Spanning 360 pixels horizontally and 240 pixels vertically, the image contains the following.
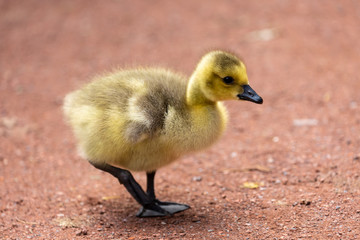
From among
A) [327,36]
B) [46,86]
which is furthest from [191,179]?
[327,36]

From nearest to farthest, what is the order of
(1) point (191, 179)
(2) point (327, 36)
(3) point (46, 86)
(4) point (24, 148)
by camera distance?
(1) point (191, 179), (4) point (24, 148), (3) point (46, 86), (2) point (327, 36)

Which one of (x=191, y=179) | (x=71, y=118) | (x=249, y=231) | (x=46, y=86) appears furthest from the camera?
(x=46, y=86)

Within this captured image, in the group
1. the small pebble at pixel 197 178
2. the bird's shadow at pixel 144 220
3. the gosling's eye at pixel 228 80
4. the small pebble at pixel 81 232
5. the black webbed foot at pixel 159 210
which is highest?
the gosling's eye at pixel 228 80

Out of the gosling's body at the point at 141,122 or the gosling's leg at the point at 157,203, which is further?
the gosling's leg at the point at 157,203

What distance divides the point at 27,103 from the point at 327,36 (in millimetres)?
3843

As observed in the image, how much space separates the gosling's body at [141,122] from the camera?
308 centimetres

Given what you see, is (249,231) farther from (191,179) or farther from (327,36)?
(327,36)

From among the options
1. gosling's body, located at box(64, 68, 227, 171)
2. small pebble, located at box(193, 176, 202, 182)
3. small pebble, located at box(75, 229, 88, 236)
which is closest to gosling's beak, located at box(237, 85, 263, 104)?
gosling's body, located at box(64, 68, 227, 171)

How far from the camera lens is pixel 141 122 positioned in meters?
3.01

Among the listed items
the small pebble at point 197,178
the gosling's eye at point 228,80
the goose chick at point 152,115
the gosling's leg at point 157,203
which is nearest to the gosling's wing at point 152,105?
the goose chick at point 152,115

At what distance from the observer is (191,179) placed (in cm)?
414

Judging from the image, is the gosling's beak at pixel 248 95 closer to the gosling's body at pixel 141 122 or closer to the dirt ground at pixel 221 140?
the gosling's body at pixel 141 122

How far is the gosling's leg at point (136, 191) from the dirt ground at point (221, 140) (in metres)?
0.08

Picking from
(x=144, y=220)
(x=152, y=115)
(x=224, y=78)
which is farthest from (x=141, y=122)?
(x=144, y=220)
